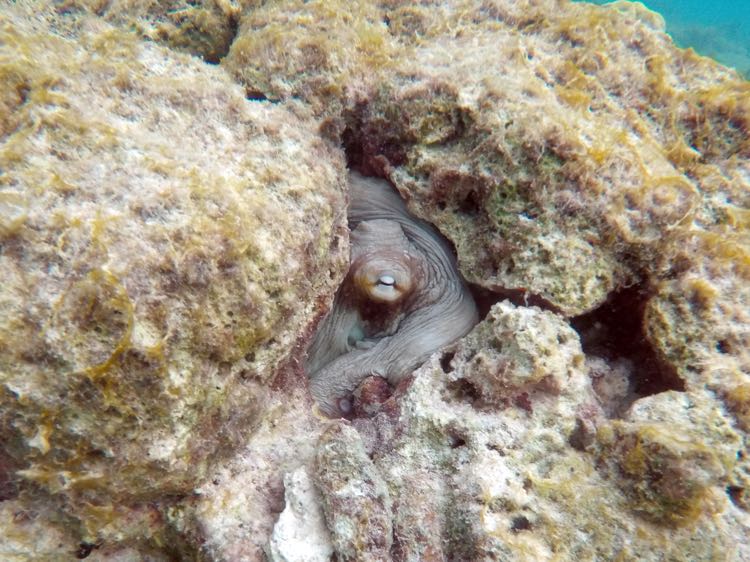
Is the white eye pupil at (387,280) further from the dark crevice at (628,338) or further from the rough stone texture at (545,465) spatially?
the dark crevice at (628,338)

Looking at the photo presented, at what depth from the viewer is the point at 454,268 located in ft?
8.87

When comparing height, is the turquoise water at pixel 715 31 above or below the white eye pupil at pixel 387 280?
above

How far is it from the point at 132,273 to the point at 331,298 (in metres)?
1.06

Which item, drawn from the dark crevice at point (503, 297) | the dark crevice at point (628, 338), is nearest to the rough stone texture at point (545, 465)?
the dark crevice at point (503, 297)

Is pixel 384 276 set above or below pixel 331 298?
above

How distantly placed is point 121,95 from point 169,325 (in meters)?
1.23

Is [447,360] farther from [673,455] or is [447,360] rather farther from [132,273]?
[132,273]

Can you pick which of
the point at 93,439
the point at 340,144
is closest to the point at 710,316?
the point at 340,144

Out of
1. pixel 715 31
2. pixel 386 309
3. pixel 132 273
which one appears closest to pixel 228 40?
pixel 386 309

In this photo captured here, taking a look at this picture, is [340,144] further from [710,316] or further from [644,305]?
[710,316]

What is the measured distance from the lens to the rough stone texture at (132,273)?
1476mm

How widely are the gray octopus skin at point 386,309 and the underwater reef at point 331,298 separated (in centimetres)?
17

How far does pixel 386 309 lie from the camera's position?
2709 millimetres

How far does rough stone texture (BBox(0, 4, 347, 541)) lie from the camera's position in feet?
4.84
